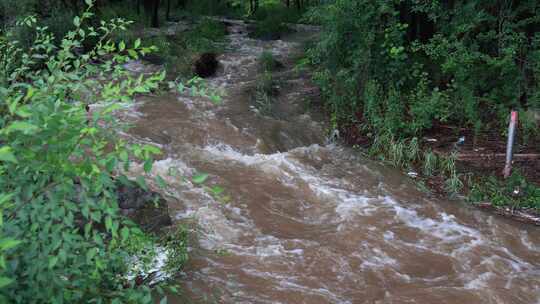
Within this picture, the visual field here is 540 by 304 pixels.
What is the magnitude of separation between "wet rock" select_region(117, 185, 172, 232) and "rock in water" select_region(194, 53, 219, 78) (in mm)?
8852

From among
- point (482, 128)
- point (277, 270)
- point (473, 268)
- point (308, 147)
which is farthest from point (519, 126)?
point (277, 270)

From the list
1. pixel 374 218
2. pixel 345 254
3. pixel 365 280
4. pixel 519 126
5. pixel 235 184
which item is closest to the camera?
pixel 365 280

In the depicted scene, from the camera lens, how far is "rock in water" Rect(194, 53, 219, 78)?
47.3 ft

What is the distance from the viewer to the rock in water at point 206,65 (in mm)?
14406

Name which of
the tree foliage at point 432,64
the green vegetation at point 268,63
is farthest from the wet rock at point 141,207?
the green vegetation at point 268,63

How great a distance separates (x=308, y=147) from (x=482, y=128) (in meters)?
3.24

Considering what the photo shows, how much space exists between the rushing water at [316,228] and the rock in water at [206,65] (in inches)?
158

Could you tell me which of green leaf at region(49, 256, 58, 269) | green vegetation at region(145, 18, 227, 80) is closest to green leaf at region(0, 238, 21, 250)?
green leaf at region(49, 256, 58, 269)

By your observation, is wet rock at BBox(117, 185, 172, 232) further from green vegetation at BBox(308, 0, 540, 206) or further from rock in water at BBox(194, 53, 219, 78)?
rock in water at BBox(194, 53, 219, 78)

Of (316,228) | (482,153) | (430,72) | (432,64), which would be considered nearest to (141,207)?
(316,228)

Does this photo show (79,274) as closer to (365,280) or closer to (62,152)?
(62,152)

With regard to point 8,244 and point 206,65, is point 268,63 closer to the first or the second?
point 206,65

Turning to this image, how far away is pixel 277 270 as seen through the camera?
5.52m

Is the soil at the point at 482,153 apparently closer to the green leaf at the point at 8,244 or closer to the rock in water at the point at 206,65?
the rock in water at the point at 206,65
